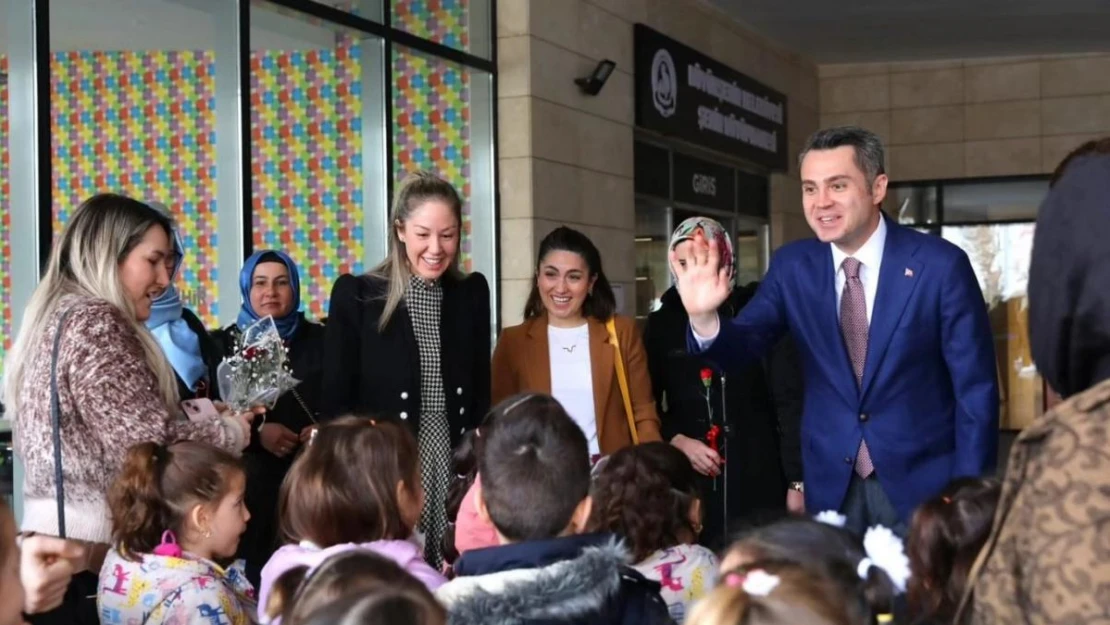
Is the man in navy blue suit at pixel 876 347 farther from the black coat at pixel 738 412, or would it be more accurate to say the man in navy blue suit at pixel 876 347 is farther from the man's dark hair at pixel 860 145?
the black coat at pixel 738 412

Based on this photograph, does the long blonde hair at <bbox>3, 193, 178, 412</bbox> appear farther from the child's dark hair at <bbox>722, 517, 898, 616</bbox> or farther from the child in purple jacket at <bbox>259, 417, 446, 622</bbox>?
the child's dark hair at <bbox>722, 517, 898, 616</bbox>

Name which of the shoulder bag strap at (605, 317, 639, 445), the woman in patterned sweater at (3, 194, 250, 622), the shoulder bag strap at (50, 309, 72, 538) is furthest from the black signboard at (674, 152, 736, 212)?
the shoulder bag strap at (50, 309, 72, 538)

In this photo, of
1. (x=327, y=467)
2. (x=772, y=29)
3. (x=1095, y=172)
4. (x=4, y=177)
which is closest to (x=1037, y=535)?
(x=1095, y=172)

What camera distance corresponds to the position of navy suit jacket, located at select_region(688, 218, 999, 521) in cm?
362

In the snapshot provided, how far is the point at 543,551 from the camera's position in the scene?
2.46 meters

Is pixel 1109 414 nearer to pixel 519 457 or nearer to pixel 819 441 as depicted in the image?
pixel 519 457

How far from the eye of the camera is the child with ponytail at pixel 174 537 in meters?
3.21

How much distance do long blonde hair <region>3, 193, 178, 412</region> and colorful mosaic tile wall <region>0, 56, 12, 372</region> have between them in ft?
6.98

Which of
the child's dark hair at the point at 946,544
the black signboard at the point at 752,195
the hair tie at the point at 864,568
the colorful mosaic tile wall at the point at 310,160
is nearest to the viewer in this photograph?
the hair tie at the point at 864,568

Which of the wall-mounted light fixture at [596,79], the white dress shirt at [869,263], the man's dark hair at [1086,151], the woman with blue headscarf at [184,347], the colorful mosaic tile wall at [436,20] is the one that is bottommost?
the woman with blue headscarf at [184,347]

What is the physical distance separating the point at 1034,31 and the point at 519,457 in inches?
465

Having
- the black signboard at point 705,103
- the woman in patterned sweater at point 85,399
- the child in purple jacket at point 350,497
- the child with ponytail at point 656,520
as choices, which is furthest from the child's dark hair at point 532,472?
the black signboard at point 705,103

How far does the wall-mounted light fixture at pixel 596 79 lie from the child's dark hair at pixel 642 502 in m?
5.98

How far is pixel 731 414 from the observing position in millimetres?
5480
